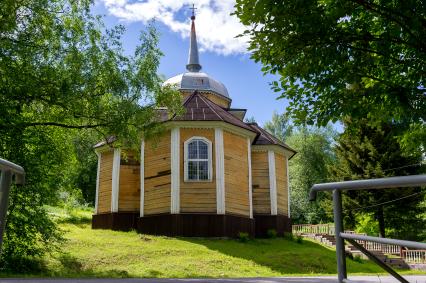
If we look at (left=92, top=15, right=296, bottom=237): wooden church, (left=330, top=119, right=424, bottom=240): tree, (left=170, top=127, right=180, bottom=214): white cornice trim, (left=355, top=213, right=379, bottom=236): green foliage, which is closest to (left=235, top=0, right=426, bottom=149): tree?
(left=92, top=15, right=296, bottom=237): wooden church

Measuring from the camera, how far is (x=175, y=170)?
1941 cm

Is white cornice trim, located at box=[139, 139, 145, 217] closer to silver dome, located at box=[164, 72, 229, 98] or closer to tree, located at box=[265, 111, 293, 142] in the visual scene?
silver dome, located at box=[164, 72, 229, 98]

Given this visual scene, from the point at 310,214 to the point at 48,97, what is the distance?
36920 mm

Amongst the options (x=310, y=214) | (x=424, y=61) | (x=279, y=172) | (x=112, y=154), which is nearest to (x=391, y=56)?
(x=424, y=61)

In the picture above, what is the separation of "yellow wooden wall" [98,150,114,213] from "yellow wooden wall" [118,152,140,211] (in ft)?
2.53

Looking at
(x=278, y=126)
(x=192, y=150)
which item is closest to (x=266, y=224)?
(x=192, y=150)

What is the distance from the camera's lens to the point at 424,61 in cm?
853

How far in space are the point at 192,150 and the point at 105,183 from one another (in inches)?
234

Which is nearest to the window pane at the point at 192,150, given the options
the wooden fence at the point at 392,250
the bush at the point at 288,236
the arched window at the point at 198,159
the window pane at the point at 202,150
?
the arched window at the point at 198,159

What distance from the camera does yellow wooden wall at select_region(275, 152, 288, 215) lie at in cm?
2364

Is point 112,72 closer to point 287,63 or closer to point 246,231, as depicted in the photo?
point 287,63

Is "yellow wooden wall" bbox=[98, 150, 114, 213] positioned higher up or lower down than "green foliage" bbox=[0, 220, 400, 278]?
higher up

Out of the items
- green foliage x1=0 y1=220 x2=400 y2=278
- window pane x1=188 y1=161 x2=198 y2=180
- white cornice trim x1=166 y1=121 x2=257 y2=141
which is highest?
white cornice trim x1=166 y1=121 x2=257 y2=141

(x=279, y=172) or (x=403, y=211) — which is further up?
(x=279, y=172)
